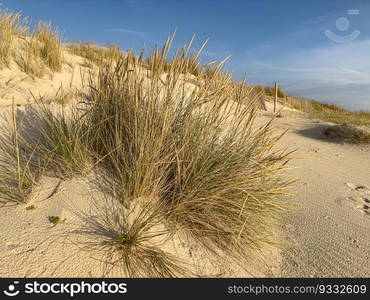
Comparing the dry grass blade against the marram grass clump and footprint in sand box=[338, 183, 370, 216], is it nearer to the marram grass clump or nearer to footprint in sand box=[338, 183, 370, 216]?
the marram grass clump

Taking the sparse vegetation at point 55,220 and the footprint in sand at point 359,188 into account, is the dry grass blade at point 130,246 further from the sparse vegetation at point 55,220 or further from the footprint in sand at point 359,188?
the footprint in sand at point 359,188

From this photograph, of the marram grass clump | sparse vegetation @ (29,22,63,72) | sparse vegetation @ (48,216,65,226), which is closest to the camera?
sparse vegetation @ (48,216,65,226)

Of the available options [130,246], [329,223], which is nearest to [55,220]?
[130,246]

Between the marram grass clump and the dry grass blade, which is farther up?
the marram grass clump

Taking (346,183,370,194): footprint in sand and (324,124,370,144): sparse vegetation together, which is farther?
(324,124,370,144): sparse vegetation

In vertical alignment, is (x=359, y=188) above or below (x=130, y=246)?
below

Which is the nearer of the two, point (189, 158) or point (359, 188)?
point (189, 158)

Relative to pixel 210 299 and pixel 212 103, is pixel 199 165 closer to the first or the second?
pixel 212 103

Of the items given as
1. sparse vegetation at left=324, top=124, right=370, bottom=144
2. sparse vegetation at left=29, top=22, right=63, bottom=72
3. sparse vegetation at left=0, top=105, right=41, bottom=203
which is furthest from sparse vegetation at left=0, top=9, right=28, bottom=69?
sparse vegetation at left=324, top=124, right=370, bottom=144

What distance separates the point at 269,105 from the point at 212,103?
11867 millimetres

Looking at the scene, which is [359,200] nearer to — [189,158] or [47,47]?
[189,158]

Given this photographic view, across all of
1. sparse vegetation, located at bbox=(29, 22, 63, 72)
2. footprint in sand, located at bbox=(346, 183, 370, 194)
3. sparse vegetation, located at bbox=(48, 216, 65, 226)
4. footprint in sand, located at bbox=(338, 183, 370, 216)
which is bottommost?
footprint in sand, located at bbox=(346, 183, 370, 194)

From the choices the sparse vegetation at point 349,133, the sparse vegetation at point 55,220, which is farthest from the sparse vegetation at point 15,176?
the sparse vegetation at point 349,133

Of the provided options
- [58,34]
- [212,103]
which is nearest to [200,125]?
[212,103]
